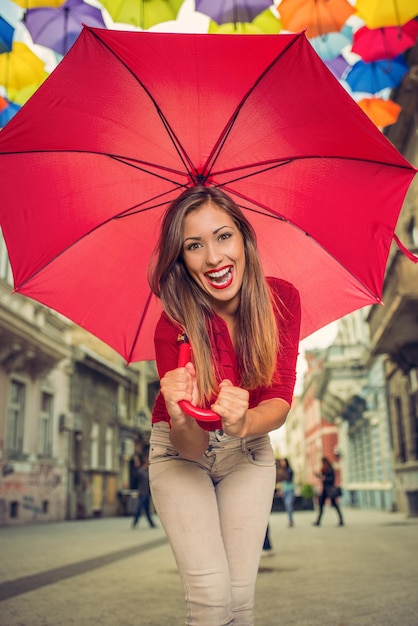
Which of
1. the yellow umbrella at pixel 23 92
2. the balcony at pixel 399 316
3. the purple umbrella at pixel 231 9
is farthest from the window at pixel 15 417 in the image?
the purple umbrella at pixel 231 9

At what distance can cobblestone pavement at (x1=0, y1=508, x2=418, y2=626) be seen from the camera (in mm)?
4605

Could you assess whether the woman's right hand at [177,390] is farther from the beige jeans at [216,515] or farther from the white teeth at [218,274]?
the white teeth at [218,274]

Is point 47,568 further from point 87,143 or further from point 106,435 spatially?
point 106,435

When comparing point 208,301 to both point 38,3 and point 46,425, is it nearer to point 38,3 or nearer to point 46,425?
point 38,3

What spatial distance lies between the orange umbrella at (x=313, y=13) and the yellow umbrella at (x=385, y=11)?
0.77ft

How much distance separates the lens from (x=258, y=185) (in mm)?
3193

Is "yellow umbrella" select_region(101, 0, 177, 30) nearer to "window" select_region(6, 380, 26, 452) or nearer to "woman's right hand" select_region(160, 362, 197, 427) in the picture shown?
"woman's right hand" select_region(160, 362, 197, 427)

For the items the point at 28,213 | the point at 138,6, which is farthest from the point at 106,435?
the point at 28,213

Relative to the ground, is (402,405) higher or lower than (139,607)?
higher

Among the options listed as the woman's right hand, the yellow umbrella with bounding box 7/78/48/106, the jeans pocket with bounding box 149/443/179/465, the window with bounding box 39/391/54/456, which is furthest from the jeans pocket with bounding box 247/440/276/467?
the window with bounding box 39/391/54/456

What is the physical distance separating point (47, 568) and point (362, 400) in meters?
24.5

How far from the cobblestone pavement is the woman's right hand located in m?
2.97

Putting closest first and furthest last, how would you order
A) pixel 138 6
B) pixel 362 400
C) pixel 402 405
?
1. pixel 138 6
2. pixel 402 405
3. pixel 362 400

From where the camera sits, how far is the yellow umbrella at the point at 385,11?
22.7ft
